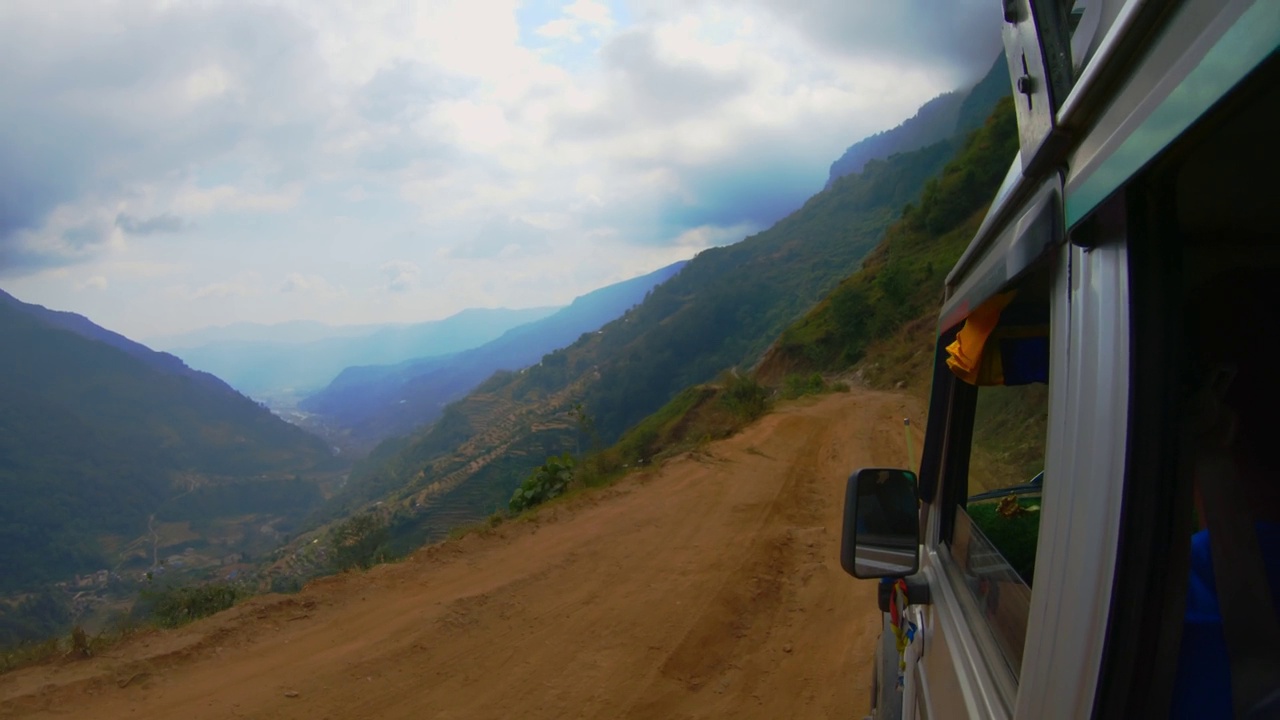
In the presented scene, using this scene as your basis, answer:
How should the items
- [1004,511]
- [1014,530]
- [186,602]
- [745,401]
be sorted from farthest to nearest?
1. [745,401]
2. [186,602]
3. [1004,511]
4. [1014,530]

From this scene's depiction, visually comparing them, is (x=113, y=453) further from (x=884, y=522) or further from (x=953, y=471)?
(x=953, y=471)

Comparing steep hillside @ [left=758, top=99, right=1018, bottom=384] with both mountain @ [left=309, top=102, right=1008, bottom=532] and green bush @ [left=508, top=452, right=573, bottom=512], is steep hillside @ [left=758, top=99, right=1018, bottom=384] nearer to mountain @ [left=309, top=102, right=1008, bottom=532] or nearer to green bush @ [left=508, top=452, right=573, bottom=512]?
mountain @ [left=309, top=102, right=1008, bottom=532]

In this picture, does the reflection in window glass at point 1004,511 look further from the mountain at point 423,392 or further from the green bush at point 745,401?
the mountain at point 423,392

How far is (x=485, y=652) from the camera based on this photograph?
5.13 meters

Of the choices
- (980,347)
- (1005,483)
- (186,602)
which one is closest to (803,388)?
(186,602)

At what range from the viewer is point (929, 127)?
119m

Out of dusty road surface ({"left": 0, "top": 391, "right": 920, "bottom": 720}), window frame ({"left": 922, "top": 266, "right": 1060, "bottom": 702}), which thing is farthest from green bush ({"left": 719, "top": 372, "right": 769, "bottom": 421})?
window frame ({"left": 922, "top": 266, "right": 1060, "bottom": 702})

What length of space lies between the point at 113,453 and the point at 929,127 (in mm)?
125939

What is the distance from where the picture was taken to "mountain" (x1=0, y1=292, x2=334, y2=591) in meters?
58.4

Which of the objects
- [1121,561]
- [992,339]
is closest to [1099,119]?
[1121,561]

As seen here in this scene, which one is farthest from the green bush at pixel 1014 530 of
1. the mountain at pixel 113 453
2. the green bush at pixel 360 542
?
the mountain at pixel 113 453

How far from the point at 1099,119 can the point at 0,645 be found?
7.88m

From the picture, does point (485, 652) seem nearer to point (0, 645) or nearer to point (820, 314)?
point (0, 645)

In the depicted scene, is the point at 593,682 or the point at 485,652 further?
A: the point at 485,652
